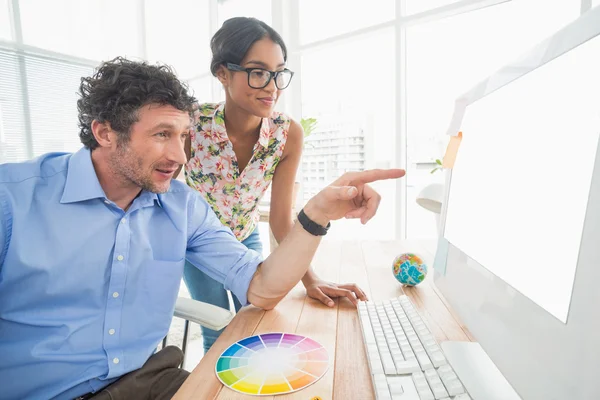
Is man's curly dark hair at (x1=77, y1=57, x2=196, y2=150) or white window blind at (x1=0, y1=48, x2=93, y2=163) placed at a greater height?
white window blind at (x1=0, y1=48, x2=93, y2=163)

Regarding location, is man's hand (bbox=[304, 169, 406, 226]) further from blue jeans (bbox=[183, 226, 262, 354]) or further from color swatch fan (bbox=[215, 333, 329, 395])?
blue jeans (bbox=[183, 226, 262, 354])

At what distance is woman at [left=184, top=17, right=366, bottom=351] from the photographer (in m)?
1.28

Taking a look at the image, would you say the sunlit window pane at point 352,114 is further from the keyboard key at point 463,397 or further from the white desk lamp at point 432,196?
the keyboard key at point 463,397

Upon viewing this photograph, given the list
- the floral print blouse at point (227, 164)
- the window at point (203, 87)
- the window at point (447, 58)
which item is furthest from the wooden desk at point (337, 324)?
the window at point (203, 87)

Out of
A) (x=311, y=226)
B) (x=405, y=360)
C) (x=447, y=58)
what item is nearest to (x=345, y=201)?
(x=311, y=226)

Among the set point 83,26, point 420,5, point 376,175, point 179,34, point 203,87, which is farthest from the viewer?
point 203,87

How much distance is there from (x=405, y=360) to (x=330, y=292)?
14.8 inches

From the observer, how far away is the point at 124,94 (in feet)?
3.12

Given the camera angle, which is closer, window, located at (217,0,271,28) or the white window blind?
the white window blind

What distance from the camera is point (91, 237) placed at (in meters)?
0.87

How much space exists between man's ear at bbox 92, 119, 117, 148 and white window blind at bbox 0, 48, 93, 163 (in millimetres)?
2548

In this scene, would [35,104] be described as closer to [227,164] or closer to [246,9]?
[246,9]

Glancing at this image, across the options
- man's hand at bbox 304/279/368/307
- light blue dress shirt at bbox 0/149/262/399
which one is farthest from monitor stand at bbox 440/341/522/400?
light blue dress shirt at bbox 0/149/262/399

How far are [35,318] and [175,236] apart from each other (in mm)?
333
